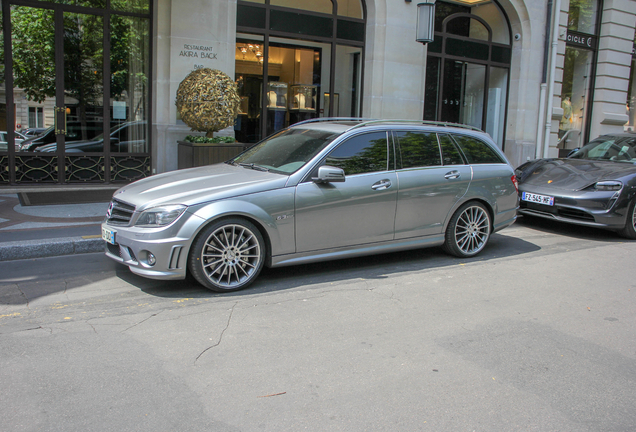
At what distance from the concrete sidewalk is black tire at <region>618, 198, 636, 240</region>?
7.62 meters

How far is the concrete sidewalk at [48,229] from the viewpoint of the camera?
244 inches

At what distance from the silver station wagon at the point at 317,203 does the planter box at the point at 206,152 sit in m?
3.28

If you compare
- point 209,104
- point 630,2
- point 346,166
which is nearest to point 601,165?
point 346,166

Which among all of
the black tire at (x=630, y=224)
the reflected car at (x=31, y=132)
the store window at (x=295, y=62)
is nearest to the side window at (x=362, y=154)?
the black tire at (x=630, y=224)

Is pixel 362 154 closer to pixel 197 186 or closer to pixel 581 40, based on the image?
pixel 197 186

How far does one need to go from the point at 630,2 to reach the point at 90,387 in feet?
68.6

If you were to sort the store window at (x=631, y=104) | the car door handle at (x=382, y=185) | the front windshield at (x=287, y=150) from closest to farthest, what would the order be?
the front windshield at (x=287, y=150)
the car door handle at (x=382, y=185)
the store window at (x=631, y=104)

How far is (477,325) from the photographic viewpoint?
4555mm

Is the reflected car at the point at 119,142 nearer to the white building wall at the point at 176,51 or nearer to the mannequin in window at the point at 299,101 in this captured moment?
the white building wall at the point at 176,51

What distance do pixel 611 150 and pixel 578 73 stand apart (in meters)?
9.50

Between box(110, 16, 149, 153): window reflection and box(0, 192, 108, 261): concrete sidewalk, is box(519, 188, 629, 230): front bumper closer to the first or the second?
box(0, 192, 108, 261): concrete sidewalk

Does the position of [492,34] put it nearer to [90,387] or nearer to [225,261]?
[225,261]

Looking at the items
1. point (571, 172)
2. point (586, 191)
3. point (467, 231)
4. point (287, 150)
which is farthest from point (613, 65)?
point (287, 150)

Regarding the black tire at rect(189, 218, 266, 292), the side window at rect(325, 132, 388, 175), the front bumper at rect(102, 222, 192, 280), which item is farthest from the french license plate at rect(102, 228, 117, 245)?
the side window at rect(325, 132, 388, 175)
